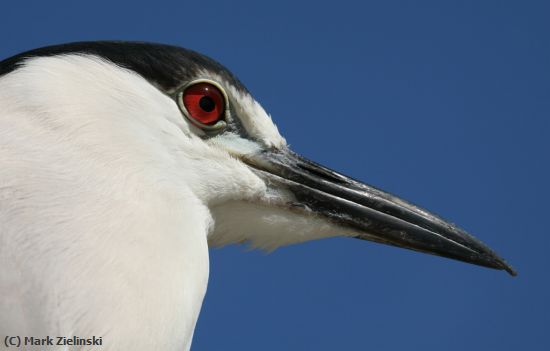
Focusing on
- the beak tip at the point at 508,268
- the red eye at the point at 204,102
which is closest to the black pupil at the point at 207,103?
the red eye at the point at 204,102

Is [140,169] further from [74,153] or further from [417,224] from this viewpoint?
[417,224]

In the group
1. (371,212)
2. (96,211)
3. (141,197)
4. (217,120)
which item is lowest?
(96,211)

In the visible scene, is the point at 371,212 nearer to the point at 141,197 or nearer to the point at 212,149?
the point at 212,149

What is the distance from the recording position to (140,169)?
366 centimetres

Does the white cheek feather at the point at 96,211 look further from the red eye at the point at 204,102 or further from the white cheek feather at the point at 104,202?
the red eye at the point at 204,102

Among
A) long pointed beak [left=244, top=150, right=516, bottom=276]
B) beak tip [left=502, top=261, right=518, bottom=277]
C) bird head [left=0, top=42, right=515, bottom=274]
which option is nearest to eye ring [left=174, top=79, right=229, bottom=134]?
bird head [left=0, top=42, right=515, bottom=274]

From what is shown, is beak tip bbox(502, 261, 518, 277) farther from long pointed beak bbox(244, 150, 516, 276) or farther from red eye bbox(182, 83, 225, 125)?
red eye bbox(182, 83, 225, 125)

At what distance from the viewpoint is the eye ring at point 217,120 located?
159 inches

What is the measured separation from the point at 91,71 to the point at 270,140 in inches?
42.5

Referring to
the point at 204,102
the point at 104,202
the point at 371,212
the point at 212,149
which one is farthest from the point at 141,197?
the point at 371,212

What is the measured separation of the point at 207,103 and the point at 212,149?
239 millimetres

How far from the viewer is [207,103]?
4137 millimetres

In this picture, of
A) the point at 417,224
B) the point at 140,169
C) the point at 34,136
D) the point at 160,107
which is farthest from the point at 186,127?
the point at 417,224

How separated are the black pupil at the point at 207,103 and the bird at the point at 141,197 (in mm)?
10
